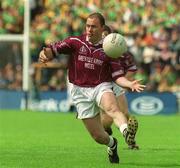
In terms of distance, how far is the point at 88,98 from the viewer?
11039mm

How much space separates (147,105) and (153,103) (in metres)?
0.25

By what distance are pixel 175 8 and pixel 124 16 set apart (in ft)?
6.73

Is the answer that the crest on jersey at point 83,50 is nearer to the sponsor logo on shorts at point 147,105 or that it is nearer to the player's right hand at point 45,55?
the player's right hand at point 45,55

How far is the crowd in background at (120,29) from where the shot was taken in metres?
28.7

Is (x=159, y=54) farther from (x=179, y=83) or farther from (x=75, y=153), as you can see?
(x=75, y=153)

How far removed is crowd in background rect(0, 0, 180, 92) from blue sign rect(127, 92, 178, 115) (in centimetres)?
62

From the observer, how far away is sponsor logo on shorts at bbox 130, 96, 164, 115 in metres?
27.9

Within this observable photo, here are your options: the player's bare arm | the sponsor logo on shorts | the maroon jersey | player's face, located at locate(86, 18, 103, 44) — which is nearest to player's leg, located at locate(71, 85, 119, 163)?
the maroon jersey

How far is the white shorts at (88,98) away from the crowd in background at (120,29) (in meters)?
17.5

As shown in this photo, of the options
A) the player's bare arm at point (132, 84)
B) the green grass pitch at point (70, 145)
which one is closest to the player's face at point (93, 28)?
the player's bare arm at point (132, 84)

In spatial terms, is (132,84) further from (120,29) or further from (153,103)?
(120,29)

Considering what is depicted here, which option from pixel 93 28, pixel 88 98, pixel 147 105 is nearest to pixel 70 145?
pixel 88 98

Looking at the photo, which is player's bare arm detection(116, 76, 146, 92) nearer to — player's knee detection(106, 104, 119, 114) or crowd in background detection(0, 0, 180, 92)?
player's knee detection(106, 104, 119, 114)

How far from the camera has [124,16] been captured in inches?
1180
